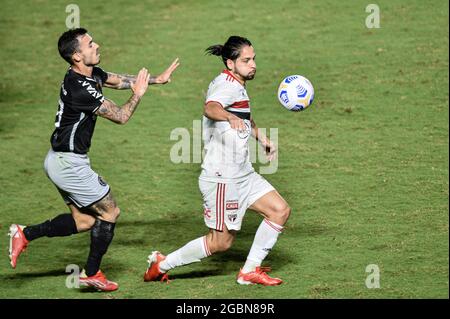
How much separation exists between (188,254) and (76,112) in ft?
5.08

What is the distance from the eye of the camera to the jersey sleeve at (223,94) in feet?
26.9

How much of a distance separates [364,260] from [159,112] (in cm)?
574

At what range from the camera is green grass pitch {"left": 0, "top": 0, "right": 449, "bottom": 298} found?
8945mm

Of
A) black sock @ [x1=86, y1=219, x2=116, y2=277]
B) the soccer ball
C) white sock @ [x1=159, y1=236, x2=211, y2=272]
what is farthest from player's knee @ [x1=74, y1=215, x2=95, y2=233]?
the soccer ball

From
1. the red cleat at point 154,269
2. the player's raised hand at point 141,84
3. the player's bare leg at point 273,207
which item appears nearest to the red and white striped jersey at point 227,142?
the player's bare leg at point 273,207

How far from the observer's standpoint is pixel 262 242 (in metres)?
8.48

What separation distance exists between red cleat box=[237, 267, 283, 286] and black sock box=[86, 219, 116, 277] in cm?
120

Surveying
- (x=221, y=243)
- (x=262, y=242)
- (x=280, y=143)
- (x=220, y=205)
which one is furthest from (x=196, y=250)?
(x=280, y=143)

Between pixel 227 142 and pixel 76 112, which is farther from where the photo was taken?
pixel 227 142

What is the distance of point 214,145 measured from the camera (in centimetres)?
841

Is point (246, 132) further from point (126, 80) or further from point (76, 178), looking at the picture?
point (76, 178)

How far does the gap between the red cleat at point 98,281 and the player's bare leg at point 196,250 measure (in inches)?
16.9

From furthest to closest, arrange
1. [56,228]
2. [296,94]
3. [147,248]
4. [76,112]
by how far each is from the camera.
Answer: [147,248] < [296,94] < [56,228] < [76,112]
